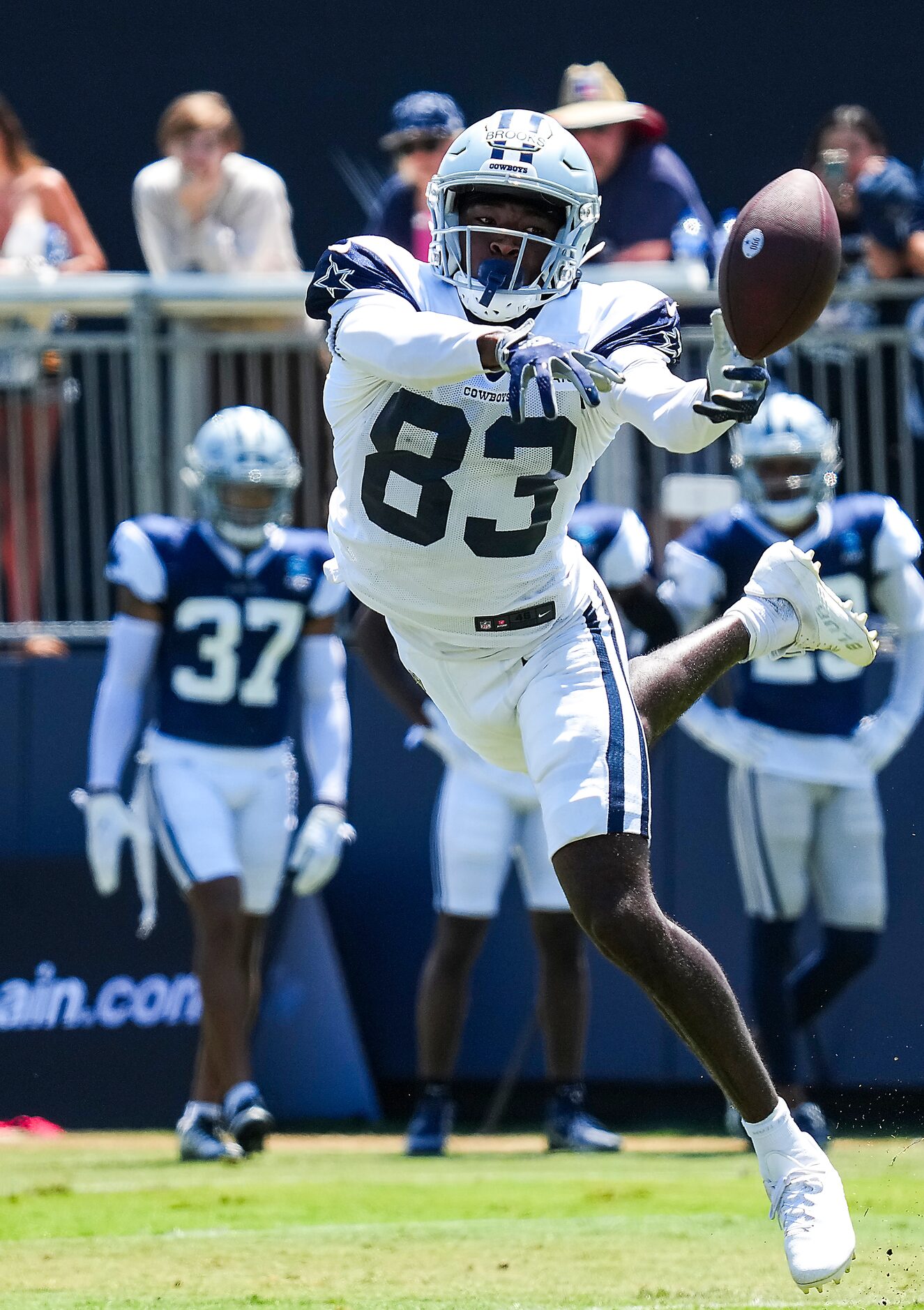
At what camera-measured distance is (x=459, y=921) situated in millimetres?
7012

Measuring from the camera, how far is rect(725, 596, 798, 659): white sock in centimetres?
471

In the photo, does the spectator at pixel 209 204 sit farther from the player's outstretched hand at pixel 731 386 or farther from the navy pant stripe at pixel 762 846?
the player's outstretched hand at pixel 731 386

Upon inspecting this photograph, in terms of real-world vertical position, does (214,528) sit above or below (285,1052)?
above

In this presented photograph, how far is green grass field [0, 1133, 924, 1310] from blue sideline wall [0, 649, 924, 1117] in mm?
663

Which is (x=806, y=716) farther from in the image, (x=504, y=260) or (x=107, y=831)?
(x=504, y=260)

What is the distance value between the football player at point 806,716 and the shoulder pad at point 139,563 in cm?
169

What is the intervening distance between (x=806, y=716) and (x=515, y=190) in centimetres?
323

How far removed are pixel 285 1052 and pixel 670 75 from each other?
4.77 metres

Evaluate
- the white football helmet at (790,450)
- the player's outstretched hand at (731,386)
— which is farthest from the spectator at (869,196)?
the player's outstretched hand at (731,386)

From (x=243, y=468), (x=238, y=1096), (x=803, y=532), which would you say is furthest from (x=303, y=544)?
(x=238, y=1096)

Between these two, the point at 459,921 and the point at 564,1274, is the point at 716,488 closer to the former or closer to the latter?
the point at 459,921

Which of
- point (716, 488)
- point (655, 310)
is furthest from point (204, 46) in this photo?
point (655, 310)

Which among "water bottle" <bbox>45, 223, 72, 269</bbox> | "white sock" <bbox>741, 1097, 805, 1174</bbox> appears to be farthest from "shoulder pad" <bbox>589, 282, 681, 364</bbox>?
"water bottle" <bbox>45, 223, 72, 269</bbox>

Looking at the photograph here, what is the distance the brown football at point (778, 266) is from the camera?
404 centimetres
